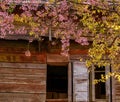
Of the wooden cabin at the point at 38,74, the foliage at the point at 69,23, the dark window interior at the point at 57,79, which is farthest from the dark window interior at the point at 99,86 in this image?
the dark window interior at the point at 57,79

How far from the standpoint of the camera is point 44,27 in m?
14.4

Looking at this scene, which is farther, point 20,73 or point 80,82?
point 80,82

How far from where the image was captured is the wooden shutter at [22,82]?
15102mm

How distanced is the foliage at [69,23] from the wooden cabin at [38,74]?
55cm

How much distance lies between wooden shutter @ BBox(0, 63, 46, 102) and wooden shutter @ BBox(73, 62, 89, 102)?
113 cm

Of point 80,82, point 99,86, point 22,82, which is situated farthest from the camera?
point 99,86

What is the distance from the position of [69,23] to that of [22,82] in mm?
2852

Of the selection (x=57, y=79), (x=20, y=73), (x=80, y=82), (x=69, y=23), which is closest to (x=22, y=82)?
(x=20, y=73)

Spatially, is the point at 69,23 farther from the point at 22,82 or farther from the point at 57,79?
the point at 57,79

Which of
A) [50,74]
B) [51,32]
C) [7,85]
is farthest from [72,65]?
[50,74]

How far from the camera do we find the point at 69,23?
14180mm

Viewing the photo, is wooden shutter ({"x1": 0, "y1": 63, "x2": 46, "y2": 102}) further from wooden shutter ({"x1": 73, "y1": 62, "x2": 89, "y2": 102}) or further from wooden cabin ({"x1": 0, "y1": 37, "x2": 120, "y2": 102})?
wooden shutter ({"x1": 73, "y1": 62, "x2": 89, "y2": 102})

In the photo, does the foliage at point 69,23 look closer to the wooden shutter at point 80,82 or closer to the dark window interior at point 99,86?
the dark window interior at point 99,86

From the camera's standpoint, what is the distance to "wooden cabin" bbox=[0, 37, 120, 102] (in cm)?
1520
